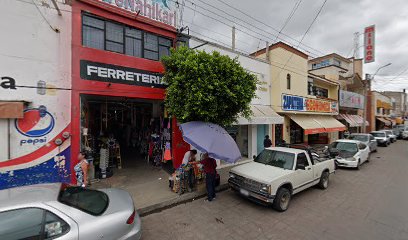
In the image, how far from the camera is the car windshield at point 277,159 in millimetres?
6461

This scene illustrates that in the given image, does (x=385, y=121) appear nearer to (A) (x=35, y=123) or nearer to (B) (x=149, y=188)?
(B) (x=149, y=188)

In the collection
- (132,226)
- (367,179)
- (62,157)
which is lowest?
(367,179)

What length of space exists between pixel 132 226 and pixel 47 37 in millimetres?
6666

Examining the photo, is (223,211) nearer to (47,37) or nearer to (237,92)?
(237,92)

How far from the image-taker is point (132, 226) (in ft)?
11.4

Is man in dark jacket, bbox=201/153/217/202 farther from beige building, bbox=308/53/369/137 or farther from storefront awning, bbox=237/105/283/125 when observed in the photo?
beige building, bbox=308/53/369/137

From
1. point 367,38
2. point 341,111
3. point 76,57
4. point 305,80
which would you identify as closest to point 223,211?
point 76,57

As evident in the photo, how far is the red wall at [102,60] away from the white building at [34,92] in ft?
0.64

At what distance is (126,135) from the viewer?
1489 cm

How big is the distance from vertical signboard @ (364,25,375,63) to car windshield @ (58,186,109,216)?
30.3m

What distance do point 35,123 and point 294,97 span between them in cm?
1531

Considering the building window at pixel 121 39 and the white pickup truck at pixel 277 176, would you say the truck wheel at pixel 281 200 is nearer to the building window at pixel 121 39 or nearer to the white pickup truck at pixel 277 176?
the white pickup truck at pixel 277 176

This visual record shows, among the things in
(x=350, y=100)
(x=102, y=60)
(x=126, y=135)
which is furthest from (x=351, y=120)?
(x=102, y=60)

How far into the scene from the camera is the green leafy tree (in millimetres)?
6758
